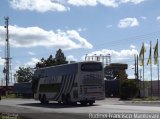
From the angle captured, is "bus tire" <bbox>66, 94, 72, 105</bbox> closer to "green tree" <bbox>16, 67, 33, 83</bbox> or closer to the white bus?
the white bus

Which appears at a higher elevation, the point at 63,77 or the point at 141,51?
the point at 141,51

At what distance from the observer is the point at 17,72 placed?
161250mm

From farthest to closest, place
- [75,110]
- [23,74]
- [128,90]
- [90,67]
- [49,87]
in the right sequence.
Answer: [23,74]
[128,90]
[49,87]
[90,67]
[75,110]

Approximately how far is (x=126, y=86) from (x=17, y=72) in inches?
4044

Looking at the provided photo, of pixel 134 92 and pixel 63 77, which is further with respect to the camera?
pixel 134 92

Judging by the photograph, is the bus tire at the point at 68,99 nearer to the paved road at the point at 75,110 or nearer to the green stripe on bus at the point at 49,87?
the green stripe on bus at the point at 49,87

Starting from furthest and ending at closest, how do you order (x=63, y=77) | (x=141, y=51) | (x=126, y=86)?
(x=141, y=51) < (x=126, y=86) < (x=63, y=77)

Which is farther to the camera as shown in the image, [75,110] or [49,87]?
[49,87]

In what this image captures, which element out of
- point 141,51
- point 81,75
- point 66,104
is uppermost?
point 141,51

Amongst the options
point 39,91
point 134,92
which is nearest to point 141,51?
point 134,92

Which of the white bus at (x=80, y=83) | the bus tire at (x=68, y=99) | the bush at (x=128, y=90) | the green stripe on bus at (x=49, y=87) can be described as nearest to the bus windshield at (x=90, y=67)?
the white bus at (x=80, y=83)

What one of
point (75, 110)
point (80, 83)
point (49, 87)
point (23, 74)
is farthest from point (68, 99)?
point (23, 74)

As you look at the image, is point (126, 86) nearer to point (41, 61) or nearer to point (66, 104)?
point (66, 104)

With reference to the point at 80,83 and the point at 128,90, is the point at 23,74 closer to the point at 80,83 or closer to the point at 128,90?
the point at 128,90
